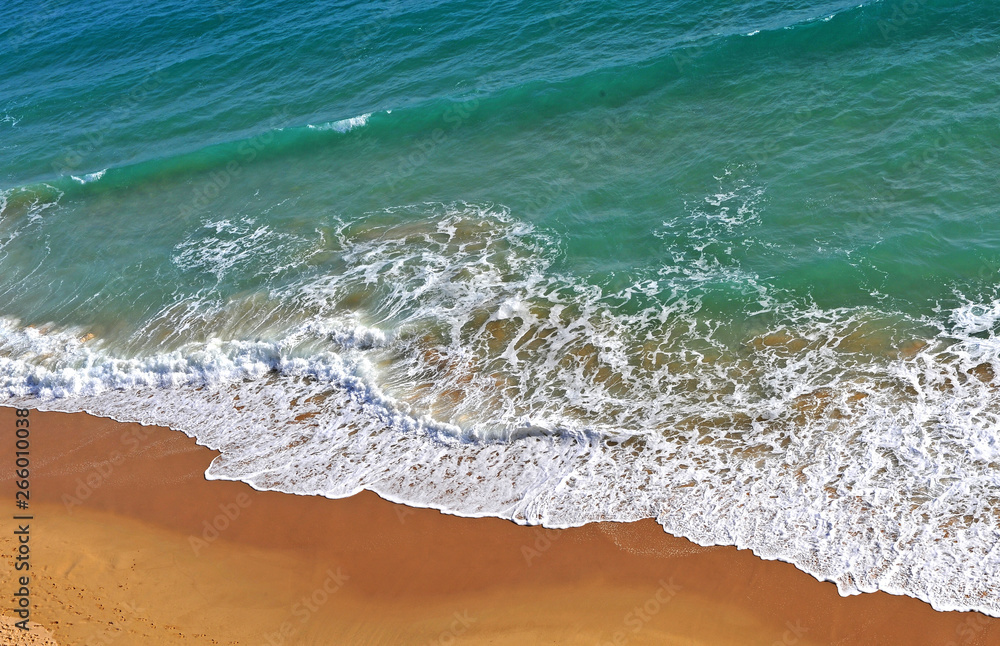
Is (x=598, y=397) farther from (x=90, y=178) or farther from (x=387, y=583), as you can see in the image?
(x=90, y=178)

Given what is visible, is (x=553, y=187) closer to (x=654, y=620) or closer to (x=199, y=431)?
(x=199, y=431)

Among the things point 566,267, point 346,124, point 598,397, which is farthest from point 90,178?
point 598,397

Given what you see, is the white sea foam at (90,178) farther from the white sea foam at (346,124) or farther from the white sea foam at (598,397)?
the white sea foam at (598,397)

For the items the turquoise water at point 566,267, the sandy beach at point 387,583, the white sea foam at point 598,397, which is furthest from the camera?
the turquoise water at point 566,267

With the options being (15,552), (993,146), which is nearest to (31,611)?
(15,552)

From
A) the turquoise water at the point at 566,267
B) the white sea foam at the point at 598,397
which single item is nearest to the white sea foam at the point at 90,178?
the turquoise water at the point at 566,267
